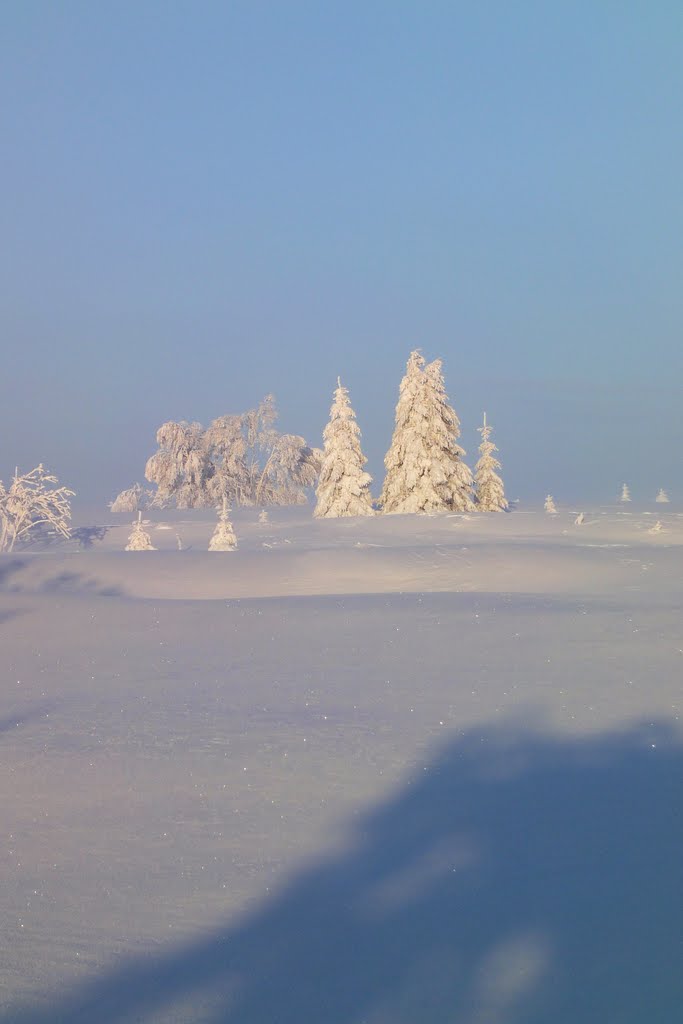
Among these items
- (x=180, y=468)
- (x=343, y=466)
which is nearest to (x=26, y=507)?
(x=343, y=466)

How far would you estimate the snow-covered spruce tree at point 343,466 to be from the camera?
26.6 metres

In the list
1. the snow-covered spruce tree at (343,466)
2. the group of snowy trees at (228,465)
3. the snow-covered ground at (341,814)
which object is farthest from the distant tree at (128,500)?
the snow-covered ground at (341,814)

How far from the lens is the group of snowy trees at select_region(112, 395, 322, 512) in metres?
39.5

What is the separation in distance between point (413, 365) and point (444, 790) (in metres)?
22.8

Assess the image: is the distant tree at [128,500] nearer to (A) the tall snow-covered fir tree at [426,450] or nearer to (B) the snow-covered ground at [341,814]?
(A) the tall snow-covered fir tree at [426,450]

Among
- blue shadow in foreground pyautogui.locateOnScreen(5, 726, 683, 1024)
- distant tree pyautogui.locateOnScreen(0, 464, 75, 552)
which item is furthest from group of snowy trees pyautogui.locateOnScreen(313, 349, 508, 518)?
blue shadow in foreground pyautogui.locateOnScreen(5, 726, 683, 1024)

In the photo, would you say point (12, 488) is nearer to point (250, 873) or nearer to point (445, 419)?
point (445, 419)

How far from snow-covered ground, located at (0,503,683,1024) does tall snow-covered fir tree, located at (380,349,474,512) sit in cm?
1617

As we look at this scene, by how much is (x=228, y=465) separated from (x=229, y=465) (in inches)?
2.4

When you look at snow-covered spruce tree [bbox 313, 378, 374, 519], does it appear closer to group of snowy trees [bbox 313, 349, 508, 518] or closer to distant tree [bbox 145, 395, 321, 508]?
group of snowy trees [bbox 313, 349, 508, 518]

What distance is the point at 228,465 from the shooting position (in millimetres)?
40250

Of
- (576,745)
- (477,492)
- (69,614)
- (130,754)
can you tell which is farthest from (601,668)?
(477,492)

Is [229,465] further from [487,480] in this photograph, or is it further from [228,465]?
[487,480]

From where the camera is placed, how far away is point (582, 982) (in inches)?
122
